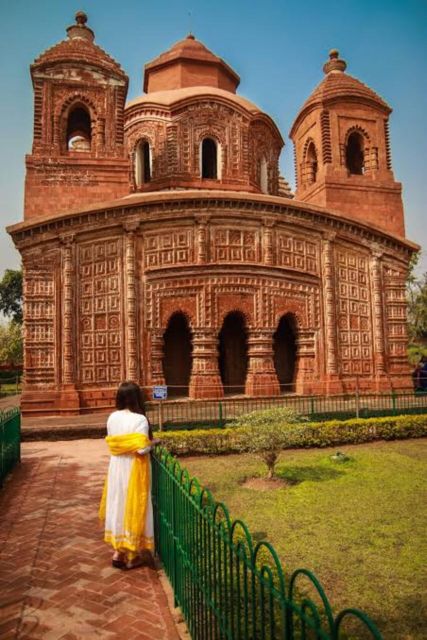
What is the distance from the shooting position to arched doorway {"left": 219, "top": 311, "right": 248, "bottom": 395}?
17.0 meters

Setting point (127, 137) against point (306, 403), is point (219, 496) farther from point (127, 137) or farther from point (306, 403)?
point (127, 137)

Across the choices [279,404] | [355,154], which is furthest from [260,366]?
[355,154]

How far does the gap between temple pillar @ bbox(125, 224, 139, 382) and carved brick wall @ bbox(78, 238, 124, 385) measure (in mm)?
226

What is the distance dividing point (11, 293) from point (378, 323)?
3065cm

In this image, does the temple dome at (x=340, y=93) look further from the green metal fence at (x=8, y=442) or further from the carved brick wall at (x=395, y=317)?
the green metal fence at (x=8, y=442)

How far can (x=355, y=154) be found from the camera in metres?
20.8

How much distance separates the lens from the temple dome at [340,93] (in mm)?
18906

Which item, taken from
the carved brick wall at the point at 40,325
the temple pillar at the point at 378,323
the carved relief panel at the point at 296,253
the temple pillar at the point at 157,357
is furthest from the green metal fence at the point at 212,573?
the temple pillar at the point at 378,323

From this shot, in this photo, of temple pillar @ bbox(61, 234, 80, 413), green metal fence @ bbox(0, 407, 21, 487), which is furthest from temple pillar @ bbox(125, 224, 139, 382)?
green metal fence @ bbox(0, 407, 21, 487)

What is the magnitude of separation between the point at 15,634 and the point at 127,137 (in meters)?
18.9

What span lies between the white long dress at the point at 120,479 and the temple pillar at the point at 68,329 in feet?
33.5

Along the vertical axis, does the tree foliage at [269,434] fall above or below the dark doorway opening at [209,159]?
below

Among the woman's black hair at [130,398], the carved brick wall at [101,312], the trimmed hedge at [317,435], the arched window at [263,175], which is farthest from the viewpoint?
the arched window at [263,175]

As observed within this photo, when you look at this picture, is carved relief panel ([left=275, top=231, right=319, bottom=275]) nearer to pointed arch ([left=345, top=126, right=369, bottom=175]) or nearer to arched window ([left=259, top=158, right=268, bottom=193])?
arched window ([left=259, top=158, right=268, bottom=193])
